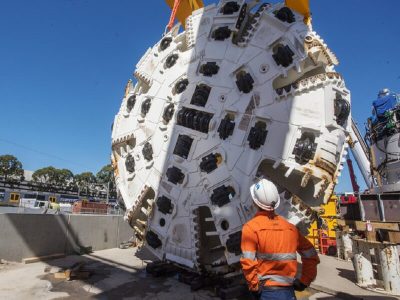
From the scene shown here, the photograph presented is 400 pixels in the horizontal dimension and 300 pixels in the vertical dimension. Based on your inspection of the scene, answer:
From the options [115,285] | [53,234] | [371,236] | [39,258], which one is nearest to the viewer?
[115,285]

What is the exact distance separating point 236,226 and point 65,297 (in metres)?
4.22

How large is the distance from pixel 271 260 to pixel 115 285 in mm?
5880

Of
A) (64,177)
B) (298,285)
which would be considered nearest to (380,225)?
(298,285)

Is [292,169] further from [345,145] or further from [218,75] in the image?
[218,75]

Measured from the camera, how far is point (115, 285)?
25.1 ft

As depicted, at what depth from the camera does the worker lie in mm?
3020

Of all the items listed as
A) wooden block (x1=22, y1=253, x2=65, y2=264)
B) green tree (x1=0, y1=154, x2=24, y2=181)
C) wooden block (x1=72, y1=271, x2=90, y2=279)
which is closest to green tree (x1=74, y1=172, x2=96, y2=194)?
green tree (x1=0, y1=154, x2=24, y2=181)

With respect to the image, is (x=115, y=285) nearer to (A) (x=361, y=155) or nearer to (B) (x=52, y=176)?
(A) (x=361, y=155)

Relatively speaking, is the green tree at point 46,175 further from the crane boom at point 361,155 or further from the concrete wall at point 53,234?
the crane boom at point 361,155

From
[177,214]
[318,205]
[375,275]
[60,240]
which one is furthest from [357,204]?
[60,240]

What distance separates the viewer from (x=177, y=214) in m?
6.81

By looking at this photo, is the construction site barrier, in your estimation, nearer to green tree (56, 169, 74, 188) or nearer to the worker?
the worker

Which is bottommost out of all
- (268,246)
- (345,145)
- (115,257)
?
(115,257)

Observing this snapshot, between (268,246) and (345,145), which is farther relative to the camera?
(345,145)
